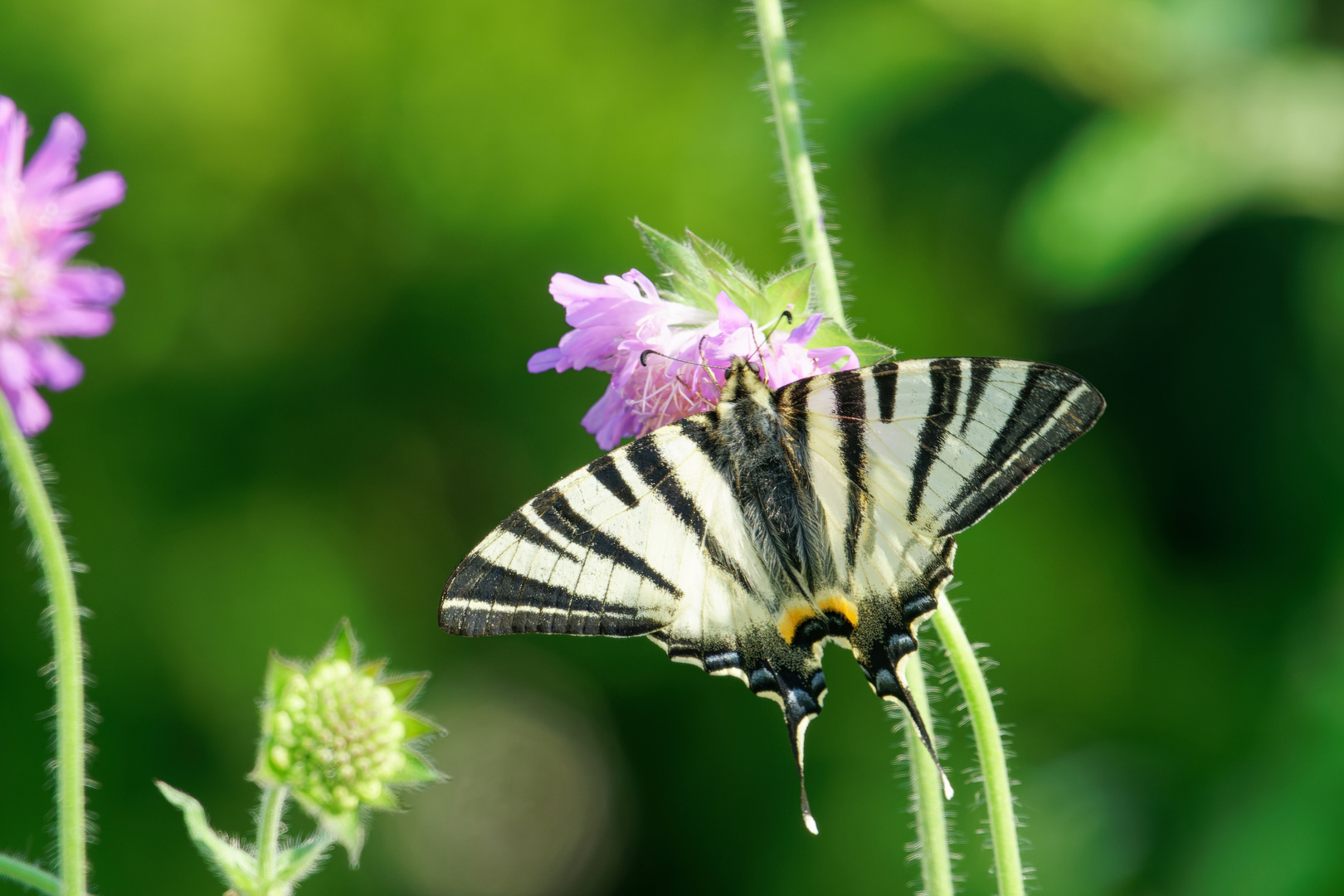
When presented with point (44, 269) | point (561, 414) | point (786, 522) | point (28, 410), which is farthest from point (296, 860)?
point (561, 414)

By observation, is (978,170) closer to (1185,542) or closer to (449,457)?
(1185,542)

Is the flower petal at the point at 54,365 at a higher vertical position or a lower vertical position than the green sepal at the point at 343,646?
higher

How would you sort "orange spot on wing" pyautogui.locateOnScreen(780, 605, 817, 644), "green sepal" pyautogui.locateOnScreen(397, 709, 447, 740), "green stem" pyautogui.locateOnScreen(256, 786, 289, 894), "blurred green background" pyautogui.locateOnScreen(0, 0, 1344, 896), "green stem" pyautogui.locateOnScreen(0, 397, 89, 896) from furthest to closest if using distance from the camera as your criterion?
"blurred green background" pyautogui.locateOnScreen(0, 0, 1344, 896)
"orange spot on wing" pyautogui.locateOnScreen(780, 605, 817, 644)
"green sepal" pyautogui.locateOnScreen(397, 709, 447, 740)
"green stem" pyautogui.locateOnScreen(256, 786, 289, 894)
"green stem" pyautogui.locateOnScreen(0, 397, 89, 896)

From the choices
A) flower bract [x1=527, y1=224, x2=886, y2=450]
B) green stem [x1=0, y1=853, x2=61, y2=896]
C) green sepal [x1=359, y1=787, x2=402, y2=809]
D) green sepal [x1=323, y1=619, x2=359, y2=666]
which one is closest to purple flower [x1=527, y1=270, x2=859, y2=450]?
flower bract [x1=527, y1=224, x2=886, y2=450]

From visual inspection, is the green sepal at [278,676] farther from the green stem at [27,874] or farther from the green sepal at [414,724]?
the green stem at [27,874]

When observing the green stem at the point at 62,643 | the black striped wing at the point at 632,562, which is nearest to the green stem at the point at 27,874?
the green stem at the point at 62,643

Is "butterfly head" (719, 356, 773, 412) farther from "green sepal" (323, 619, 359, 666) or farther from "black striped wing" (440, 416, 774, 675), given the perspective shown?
"green sepal" (323, 619, 359, 666)
